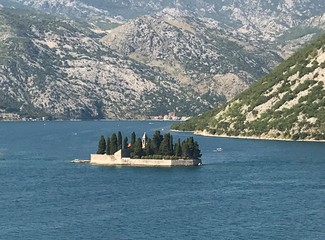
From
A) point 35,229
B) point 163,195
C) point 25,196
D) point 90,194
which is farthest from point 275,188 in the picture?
point 35,229

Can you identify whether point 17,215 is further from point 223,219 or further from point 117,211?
point 223,219

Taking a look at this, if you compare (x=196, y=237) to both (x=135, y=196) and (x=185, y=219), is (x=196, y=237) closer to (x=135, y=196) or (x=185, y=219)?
(x=185, y=219)

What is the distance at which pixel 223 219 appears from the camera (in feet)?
529

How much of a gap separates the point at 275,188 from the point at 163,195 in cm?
2346

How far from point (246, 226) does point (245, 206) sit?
1960 centimetres

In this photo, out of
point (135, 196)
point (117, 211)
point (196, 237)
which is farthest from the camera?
point (135, 196)

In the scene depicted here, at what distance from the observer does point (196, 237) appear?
147 metres

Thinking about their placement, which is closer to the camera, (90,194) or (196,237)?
(196,237)

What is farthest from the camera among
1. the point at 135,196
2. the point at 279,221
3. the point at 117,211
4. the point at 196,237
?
the point at 135,196

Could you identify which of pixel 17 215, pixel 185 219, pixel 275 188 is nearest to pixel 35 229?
pixel 17 215

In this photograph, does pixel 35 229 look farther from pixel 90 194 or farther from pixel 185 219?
pixel 90 194

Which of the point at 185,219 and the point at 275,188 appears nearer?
the point at 185,219

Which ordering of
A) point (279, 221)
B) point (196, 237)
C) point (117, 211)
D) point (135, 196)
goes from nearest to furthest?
1. point (196, 237)
2. point (279, 221)
3. point (117, 211)
4. point (135, 196)

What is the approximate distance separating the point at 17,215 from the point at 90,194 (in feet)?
89.4
